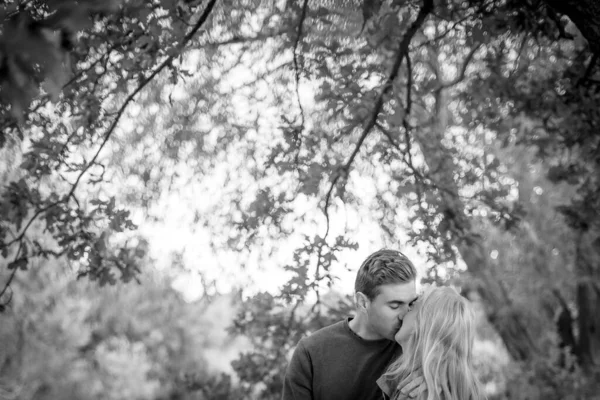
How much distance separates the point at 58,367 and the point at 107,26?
13.9m

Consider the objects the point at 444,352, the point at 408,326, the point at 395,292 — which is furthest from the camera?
the point at 395,292

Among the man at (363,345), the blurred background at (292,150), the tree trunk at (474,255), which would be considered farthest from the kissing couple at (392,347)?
the tree trunk at (474,255)

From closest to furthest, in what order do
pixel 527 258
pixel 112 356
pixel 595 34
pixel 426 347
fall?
1. pixel 426 347
2. pixel 595 34
3. pixel 527 258
4. pixel 112 356

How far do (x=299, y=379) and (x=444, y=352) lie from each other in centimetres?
76

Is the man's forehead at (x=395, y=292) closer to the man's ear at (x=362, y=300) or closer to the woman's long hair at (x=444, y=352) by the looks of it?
the man's ear at (x=362, y=300)

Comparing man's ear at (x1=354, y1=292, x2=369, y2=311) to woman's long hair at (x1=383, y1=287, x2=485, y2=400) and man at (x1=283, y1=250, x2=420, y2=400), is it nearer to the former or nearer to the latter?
man at (x1=283, y1=250, x2=420, y2=400)

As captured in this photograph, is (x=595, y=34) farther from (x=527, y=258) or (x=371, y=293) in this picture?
(x=527, y=258)

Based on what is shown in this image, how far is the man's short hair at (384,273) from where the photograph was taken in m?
3.15

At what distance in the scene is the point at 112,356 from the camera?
1848 cm

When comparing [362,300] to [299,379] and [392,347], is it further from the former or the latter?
[299,379]

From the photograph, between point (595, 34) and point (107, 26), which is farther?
point (107, 26)

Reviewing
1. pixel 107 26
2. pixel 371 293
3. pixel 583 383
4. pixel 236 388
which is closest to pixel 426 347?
pixel 371 293

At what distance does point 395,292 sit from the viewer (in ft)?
10.2

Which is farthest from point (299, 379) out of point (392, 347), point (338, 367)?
point (392, 347)
